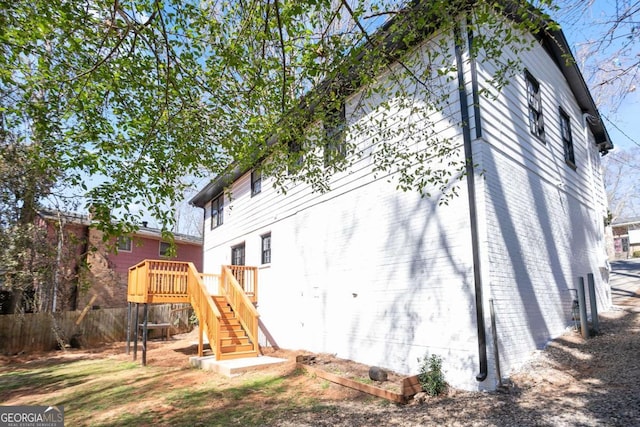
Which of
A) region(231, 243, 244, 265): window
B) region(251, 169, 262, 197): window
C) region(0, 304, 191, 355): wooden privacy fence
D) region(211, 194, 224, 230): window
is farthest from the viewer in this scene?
region(211, 194, 224, 230): window

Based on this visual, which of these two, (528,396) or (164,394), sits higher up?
(528,396)

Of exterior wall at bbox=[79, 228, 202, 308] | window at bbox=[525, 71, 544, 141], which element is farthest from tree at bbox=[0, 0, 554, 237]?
exterior wall at bbox=[79, 228, 202, 308]

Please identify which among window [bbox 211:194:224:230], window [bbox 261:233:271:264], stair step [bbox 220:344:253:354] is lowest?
stair step [bbox 220:344:253:354]

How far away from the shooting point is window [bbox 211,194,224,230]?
17.4 m

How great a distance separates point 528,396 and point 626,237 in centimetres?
3868

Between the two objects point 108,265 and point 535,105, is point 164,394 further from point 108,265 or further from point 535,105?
point 108,265

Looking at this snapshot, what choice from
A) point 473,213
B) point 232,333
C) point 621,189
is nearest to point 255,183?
point 232,333

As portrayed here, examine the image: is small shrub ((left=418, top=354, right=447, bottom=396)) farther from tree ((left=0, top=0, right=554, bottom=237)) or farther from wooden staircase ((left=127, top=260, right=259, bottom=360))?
wooden staircase ((left=127, top=260, right=259, bottom=360))

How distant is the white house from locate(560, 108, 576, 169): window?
0.12ft

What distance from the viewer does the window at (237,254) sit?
14919 millimetres

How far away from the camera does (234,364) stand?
9.08 metres

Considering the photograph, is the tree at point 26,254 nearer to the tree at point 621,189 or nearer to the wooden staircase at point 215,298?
the wooden staircase at point 215,298

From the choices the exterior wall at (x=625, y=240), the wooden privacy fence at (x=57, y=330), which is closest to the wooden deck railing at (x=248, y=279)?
the wooden privacy fence at (x=57, y=330)

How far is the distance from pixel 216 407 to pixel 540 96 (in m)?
9.42
